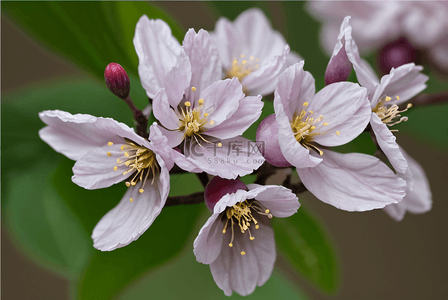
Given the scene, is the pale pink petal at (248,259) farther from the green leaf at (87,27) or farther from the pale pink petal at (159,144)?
the green leaf at (87,27)

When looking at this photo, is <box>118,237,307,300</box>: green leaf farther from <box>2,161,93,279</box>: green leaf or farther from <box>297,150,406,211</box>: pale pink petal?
<box>297,150,406,211</box>: pale pink petal

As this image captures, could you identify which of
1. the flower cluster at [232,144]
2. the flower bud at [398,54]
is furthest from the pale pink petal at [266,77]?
the flower bud at [398,54]

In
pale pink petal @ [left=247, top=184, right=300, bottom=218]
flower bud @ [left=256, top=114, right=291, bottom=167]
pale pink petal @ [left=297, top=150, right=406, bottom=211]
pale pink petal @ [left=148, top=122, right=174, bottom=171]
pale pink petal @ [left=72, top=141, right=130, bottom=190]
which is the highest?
pale pink petal @ [left=148, top=122, right=174, bottom=171]

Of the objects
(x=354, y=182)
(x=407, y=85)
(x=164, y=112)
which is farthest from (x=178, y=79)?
(x=407, y=85)

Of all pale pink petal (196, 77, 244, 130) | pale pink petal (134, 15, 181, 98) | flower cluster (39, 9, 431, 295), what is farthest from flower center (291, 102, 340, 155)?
pale pink petal (134, 15, 181, 98)

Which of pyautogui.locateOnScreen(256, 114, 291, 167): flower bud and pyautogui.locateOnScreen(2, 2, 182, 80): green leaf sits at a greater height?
pyautogui.locateOnScreen(2, 2, 182, 80): green leaf

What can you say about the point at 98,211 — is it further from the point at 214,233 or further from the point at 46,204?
the point at 214,233

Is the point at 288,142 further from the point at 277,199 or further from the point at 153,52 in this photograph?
the point at 153,52
